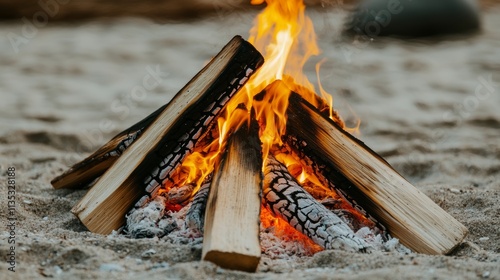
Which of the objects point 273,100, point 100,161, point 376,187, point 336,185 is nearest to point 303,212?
point 336,185

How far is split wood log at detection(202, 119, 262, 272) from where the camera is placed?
2264mm

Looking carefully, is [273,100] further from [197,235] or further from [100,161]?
[100,161]

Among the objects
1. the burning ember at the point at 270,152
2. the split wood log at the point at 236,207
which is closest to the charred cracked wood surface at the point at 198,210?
the burning ember at the point at 270,152

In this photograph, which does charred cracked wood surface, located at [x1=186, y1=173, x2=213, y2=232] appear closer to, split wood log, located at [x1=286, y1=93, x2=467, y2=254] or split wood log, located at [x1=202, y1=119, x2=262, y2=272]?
split wood log, located at [x1=202, y1=119, x2=262, y2=272]

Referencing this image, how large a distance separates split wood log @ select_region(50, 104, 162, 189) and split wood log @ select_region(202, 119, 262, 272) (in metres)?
0.61

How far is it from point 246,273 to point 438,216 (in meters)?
0.92

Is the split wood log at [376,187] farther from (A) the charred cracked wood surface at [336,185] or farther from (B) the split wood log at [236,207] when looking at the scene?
(B) the split wood log at [236,207]

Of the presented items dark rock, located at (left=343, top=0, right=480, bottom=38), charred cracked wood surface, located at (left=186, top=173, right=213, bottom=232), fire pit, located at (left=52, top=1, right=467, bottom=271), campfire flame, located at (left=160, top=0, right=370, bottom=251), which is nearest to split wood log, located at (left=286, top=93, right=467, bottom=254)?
fire pit, located at (left=52, top=1, right=467, bottom=271)

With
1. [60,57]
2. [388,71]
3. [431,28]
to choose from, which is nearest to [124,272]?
[388,71]

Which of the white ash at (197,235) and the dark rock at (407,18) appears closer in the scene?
the white ash at (197,235)

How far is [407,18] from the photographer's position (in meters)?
7.94

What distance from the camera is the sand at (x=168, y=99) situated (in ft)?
7.58

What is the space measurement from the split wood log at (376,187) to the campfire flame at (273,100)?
0.11 m

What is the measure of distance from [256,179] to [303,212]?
8.8 inches
